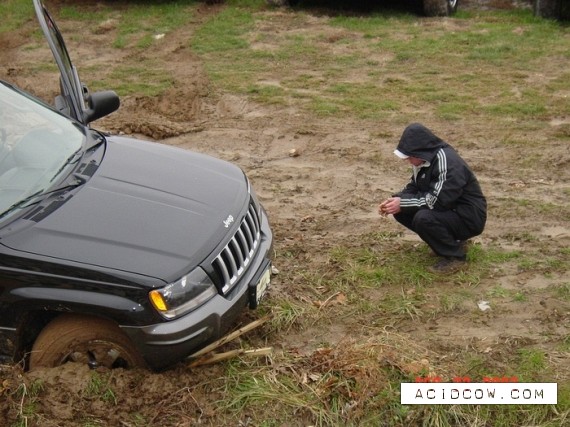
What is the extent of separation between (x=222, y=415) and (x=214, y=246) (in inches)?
34.9

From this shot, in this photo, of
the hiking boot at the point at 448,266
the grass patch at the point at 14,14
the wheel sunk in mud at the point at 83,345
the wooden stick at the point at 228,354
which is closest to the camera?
the wheel sunk in mud at the point at 83,345

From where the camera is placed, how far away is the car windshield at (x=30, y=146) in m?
4.31

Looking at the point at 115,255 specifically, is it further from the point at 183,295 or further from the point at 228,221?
the point at 228,221

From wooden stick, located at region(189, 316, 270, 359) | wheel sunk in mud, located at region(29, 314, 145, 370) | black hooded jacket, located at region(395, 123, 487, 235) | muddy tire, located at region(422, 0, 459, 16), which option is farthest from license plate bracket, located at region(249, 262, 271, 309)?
muddy tire, located at region(422, 0, 459, 16)

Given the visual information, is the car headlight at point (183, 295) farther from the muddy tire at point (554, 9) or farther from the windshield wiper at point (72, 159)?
the muddy tire at point (554, 9)

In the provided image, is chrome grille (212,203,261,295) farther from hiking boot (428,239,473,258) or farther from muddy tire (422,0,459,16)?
muddy tire (422,0,459,16)

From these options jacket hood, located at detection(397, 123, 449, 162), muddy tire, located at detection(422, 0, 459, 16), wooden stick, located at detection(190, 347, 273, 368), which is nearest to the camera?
wooden stick, located at detection(190, 347, 273, 368)

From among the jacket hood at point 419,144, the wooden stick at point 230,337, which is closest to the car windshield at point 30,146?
the wooden stick at point 230,337

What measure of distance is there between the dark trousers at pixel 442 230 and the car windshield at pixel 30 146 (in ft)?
7.76

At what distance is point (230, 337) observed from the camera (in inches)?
174

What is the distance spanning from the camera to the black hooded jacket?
5.32 meters

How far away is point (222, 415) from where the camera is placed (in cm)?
408

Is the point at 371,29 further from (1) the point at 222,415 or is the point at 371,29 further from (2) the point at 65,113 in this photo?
(1) the point at 222,415

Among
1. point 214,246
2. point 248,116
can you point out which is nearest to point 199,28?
point 248,116
